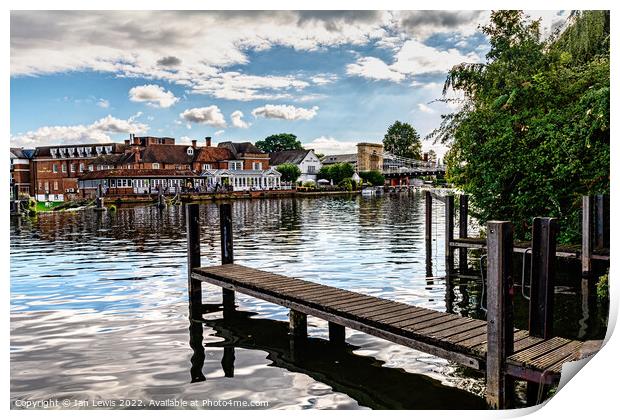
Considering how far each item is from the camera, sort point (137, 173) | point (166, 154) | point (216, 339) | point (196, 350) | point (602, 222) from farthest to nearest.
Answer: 1. point (166, 154)
2. point (137, 173)
3. point (602, 222)
4. point (216, 339)
5. point (196, 350)

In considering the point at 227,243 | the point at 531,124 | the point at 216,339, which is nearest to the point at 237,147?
the point at 531,124

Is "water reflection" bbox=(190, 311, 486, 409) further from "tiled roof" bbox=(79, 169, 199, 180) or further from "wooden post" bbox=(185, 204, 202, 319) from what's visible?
"tiled roof" bbox=(79, 169, 199, 180)

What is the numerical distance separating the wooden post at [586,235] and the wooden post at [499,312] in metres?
5.15

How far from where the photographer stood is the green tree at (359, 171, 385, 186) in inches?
1877

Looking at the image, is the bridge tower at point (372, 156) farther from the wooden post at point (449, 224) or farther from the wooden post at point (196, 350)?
the wooden post at point (196, 350)

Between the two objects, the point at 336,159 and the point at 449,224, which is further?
the point at 336,159

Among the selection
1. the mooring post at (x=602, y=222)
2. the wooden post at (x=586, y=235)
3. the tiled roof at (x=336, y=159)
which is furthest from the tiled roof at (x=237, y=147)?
the wooden post at (x=586, y=235)

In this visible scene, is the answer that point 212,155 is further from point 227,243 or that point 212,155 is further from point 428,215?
point 227,243

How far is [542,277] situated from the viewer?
4.43 m

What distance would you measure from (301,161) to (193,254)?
54.7 m
